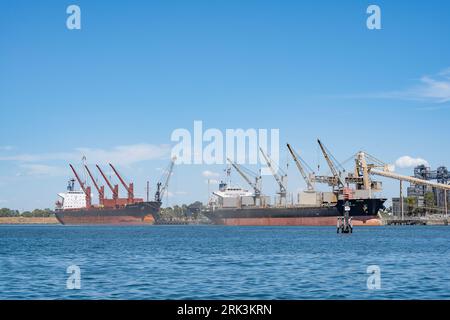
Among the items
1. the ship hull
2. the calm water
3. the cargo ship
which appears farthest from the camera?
the ship hull

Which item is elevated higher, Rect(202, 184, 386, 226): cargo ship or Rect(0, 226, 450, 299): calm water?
Rect(202, 184, 386, 226): cargo ship

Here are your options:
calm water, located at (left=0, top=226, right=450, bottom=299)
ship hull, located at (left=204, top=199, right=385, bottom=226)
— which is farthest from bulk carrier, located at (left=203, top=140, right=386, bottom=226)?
calm water, located at (left=0, top=226, right=450, bottom=299)

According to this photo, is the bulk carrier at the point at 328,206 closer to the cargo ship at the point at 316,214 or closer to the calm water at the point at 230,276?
the cargo ship at the point at 316,214

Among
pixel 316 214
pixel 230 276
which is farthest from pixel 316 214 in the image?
pixel 230 276

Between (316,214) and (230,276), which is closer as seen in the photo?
(230,276)

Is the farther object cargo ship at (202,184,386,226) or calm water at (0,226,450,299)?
cargo ship at (202,184,386,226)

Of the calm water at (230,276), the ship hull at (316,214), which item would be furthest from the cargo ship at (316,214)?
the calm water at (230,276)

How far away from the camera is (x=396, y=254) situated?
199 ft

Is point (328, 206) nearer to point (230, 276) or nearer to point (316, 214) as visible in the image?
point (316, 214)

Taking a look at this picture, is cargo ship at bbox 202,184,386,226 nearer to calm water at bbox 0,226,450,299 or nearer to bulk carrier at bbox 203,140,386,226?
bulk carrier at bbox 203,140,386,226
